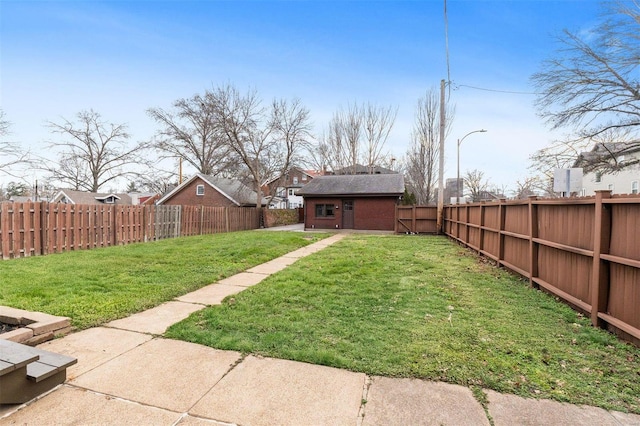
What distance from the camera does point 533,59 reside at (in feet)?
46.7

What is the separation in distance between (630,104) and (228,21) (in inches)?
744

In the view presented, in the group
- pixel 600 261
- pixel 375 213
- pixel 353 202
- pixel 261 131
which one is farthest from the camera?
pixel 261 131

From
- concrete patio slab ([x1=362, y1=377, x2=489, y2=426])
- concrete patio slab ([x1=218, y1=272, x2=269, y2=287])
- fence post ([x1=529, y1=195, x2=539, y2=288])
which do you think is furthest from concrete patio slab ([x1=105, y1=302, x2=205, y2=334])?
fence post ([x1=529, y1=195, x2=539, y2=288])

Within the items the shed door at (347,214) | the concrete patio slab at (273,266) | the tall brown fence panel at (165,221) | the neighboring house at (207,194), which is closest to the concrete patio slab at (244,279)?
the concrete patio slab at (273,266)

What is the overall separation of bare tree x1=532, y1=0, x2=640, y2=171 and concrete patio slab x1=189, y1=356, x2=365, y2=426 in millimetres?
18164

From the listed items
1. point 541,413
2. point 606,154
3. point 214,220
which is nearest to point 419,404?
point 541,413

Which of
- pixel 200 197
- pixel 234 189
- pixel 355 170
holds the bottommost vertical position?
pixel 200 197

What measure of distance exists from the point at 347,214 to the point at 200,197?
53.4ft

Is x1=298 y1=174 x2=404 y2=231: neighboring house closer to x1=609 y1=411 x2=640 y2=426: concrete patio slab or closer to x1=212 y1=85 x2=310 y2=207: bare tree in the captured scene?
x1=212 y1=85 x2=310 y2=207: bare tree

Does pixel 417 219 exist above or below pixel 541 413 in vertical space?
above

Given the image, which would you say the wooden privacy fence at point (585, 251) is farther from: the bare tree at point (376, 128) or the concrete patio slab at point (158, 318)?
the bare tree at point (376, 128)

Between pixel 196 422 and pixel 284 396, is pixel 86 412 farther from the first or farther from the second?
pixel 284 396

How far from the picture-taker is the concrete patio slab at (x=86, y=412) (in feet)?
6.03

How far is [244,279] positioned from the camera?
5734mm
